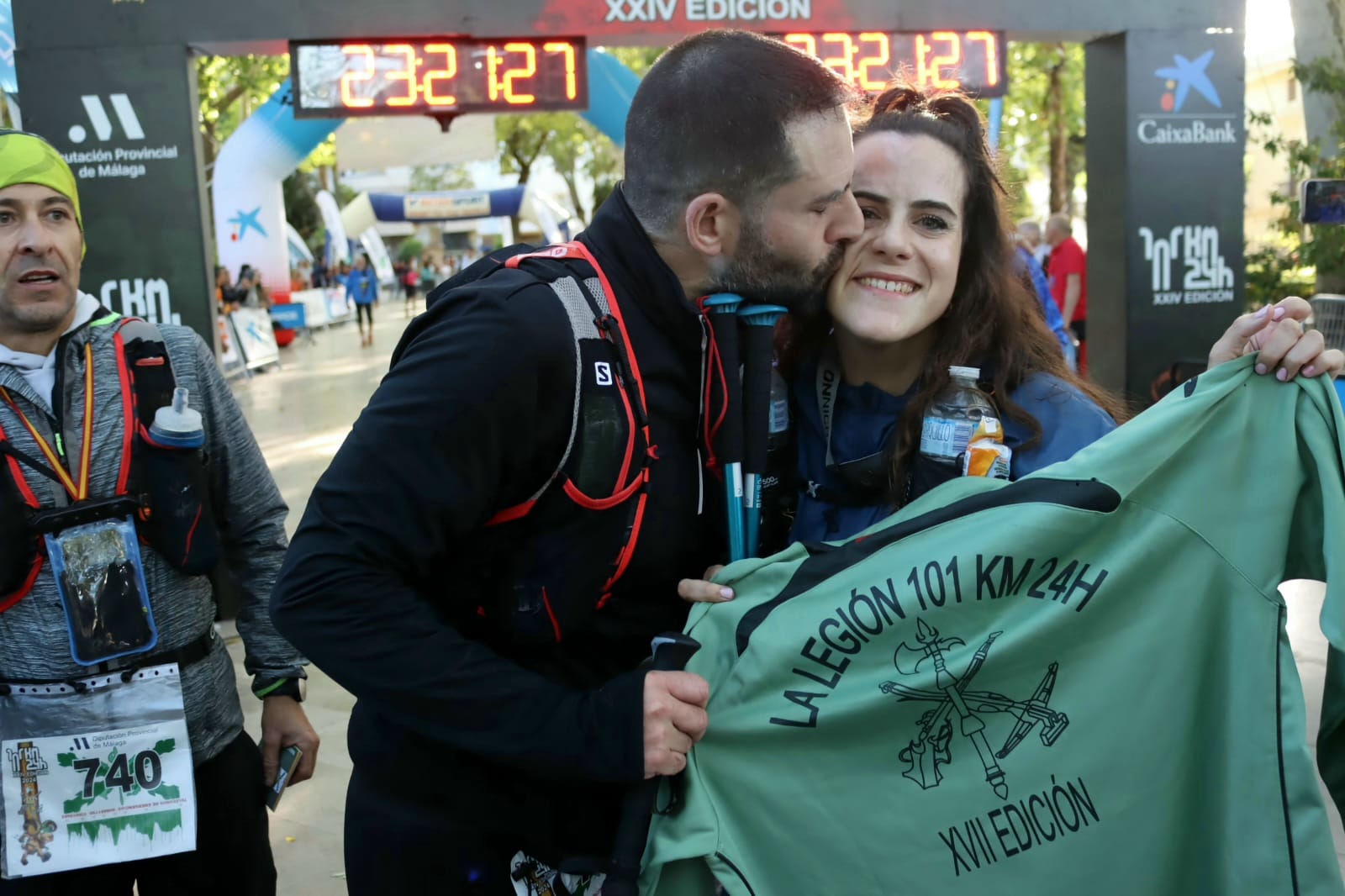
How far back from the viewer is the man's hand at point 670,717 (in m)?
1.68

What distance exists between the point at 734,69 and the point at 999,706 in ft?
3.50

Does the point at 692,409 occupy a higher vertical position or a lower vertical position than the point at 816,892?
higher

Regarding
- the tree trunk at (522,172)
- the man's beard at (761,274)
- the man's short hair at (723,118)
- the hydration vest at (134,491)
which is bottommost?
the hydration vest at (134,491)

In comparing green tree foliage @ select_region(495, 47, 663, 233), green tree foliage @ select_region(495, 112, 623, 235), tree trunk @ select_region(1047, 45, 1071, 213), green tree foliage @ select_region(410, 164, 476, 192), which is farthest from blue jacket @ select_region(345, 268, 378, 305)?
green tree foliage @ select_region(410, 164, 476, 192)

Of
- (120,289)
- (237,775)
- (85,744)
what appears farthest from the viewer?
(120,289)

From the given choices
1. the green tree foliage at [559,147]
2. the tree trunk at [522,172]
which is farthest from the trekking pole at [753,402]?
the tree trunk at [522,172]

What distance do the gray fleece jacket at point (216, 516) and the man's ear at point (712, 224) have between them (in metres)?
1.19

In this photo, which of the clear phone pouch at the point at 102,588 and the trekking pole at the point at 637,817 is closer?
the trekking pole at the point at 637,817

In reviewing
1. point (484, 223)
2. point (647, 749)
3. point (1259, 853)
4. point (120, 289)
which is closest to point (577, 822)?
point (647, 749)

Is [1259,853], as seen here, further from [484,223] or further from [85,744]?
[484,223]

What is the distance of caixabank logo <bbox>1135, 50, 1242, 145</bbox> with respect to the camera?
26.7 feet

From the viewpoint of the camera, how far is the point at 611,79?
384 inches

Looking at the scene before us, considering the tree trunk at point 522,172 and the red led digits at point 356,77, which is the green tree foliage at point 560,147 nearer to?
the tree trunk at point 522,172

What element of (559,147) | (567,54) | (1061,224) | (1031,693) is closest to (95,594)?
(1031,693)
